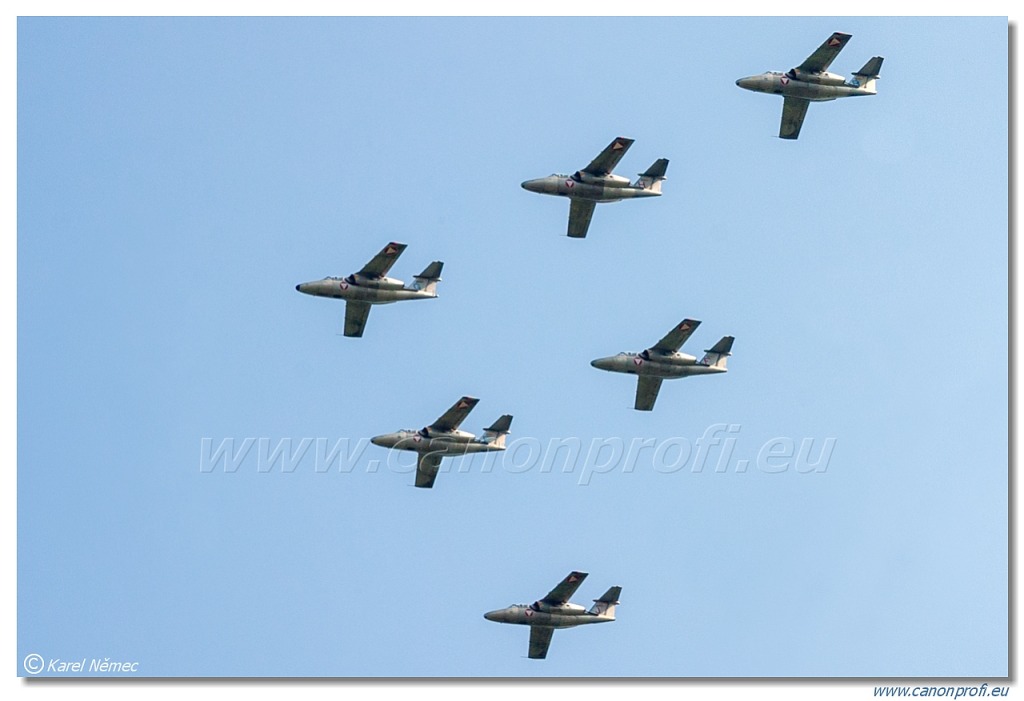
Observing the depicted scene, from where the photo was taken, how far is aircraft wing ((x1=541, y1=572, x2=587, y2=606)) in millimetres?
89438

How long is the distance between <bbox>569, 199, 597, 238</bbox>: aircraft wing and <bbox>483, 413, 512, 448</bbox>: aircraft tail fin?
430 inches

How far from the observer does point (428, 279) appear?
88625mm

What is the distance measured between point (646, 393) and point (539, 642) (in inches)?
555

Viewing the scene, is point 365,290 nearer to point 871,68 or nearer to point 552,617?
point 552,617

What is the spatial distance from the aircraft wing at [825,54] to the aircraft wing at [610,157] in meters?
10.0

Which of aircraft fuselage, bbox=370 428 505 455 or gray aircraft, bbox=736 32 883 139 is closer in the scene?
aircraft fuselage, bbox=370 428 505 455

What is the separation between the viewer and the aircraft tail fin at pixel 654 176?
90188 mm

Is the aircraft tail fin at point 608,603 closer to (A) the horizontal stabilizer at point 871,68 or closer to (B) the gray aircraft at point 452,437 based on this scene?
(B) the gray aircraft at point 452,437

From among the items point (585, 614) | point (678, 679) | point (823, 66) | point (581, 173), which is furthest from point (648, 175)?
point (678, 679)

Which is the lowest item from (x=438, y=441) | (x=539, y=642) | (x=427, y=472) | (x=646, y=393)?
(x=539, y=642)

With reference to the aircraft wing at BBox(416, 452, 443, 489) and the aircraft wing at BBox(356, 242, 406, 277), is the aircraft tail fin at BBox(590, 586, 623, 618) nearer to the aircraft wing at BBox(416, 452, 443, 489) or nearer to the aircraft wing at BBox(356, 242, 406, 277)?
the aircraft wing at BBox(416, 452, 443, 489)

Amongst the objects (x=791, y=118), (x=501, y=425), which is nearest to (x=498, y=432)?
(x=501, y=425)

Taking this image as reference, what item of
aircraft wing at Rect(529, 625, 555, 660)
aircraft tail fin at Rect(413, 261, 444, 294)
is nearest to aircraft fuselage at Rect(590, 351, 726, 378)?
aircraft tail fin at Rect(413, 261, 444, 294)

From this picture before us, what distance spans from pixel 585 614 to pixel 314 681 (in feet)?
70.0
